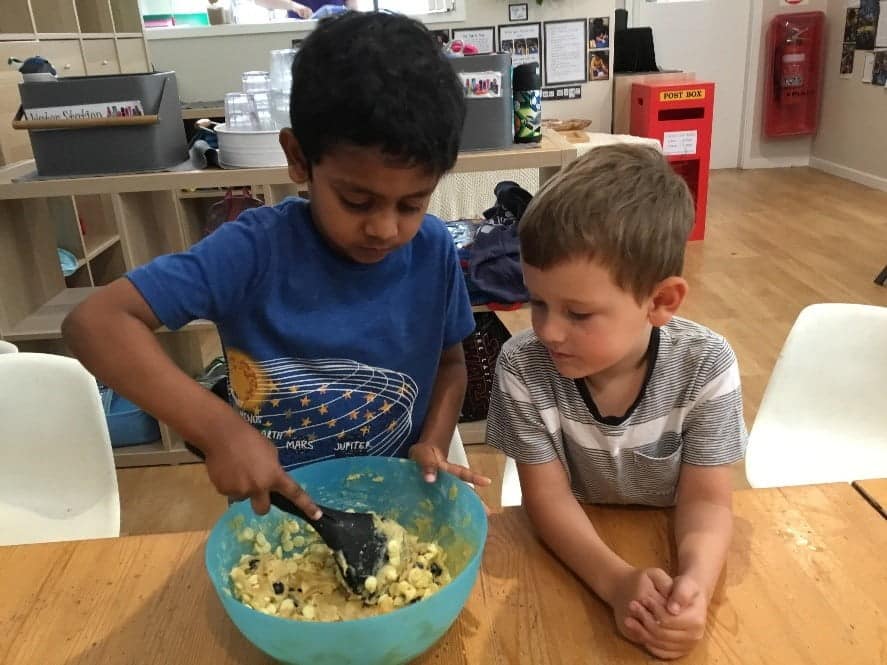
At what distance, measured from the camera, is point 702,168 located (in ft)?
13.2

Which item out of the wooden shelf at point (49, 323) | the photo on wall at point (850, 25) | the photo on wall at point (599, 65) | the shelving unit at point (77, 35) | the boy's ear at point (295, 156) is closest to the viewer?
the boy's ear at point (295, 156)

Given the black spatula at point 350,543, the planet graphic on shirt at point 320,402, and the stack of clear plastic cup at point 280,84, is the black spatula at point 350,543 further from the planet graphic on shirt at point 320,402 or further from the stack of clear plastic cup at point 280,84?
the stack of clear plastic cup at point 280,84

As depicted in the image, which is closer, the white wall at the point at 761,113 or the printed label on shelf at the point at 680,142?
the printed label on shelf at the point at 680,142

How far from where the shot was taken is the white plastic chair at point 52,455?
117 cm

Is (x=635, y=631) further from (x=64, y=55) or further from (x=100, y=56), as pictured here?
(x=100, y=56)

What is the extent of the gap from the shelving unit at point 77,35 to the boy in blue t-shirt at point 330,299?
2189mm

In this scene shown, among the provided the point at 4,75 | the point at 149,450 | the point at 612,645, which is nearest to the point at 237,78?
the point at 4,75

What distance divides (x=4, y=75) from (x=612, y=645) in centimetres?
266

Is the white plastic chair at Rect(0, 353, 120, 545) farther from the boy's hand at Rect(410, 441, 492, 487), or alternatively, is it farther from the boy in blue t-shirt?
the boy's hand at Rect(410, 441, 492, 487)

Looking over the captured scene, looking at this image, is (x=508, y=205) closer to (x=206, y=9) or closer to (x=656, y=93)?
(x=656, y=93)

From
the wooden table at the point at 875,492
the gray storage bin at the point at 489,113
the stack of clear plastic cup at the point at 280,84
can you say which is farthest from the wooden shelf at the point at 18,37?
the wooden table at the point at 875,492

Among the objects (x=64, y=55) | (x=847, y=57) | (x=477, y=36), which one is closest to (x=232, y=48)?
→ (x=64, y=55)

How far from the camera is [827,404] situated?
122 centimetres

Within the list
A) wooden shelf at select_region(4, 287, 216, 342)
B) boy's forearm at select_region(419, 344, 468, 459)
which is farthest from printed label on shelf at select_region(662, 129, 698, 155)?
boy's forearm at select_region(419, 344, 468, 459)
